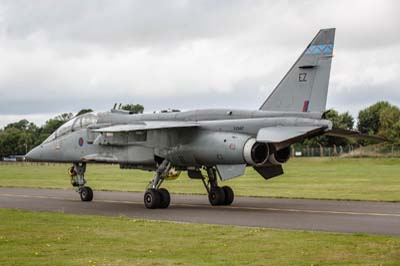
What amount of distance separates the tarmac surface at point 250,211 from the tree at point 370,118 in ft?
364

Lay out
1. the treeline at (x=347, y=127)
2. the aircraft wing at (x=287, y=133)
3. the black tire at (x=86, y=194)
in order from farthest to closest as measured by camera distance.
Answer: the treeline at (x=347, y=127)
the black tire at (x=86, y=194)
the aircraft wing at (x=287, y=133)

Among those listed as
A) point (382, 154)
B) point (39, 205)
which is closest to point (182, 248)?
point (39, 205)

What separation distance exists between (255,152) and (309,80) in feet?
9.58

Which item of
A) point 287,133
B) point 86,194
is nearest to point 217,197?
point 287,133

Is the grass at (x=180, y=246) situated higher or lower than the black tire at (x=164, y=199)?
lower

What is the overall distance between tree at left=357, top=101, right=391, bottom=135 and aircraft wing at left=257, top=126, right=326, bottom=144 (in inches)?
4632

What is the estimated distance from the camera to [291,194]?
2912 cm

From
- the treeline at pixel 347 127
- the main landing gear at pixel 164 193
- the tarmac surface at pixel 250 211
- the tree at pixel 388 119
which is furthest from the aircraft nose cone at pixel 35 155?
the tree at pixel 388 119

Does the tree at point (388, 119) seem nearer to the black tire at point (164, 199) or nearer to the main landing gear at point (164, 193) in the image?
the main landing gear at point (164, 193)

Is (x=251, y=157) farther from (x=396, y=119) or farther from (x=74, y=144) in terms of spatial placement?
(x=396, y=119)

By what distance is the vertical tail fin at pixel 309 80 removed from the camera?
839 inches

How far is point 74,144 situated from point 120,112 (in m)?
2.22

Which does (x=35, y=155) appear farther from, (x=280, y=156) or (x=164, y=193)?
(x=280, y=156)

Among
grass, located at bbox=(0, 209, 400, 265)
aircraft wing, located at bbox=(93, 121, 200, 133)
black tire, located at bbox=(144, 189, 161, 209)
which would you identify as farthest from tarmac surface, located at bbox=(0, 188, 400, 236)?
aircraft wing, located at bbox=(93, 121, 200, 133)
